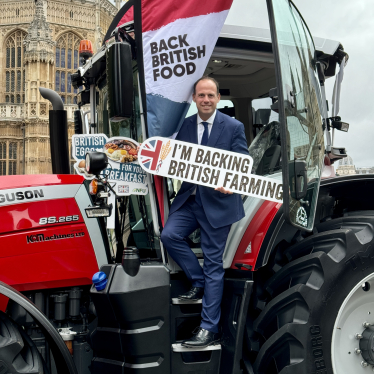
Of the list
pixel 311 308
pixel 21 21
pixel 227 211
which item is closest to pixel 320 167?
pixel 227 211

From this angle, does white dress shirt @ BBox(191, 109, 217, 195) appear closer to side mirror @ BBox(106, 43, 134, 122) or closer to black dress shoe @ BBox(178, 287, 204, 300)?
side mirror @ BBox(106, 43, 134, 122)

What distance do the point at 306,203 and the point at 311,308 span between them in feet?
1.59

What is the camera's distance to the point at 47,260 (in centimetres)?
228

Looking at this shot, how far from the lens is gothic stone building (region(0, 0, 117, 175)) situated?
31109mm

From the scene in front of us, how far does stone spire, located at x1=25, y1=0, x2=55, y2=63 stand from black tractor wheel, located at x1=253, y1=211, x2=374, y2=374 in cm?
3146

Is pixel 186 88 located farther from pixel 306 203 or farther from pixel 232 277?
pixel 232 277

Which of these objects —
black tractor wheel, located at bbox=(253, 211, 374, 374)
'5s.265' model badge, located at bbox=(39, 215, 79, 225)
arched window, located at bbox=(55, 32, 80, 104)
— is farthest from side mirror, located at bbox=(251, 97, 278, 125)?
arched window, located at bbox=(55, 32, 80, 104)

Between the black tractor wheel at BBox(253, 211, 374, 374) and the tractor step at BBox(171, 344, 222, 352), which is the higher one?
the black tractor wheel at BBox(253, 211, 374, 374)

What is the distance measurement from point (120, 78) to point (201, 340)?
127 centimetres

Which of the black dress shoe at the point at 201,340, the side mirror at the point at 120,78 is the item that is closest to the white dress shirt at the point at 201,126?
the side mirror at the point at 120,78

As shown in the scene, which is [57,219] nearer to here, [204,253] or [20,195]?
[20,195]

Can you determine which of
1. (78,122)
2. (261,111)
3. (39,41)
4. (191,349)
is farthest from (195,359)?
(39,41)

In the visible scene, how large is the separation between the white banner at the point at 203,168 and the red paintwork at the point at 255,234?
13 cm

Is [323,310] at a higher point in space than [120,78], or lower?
lower
